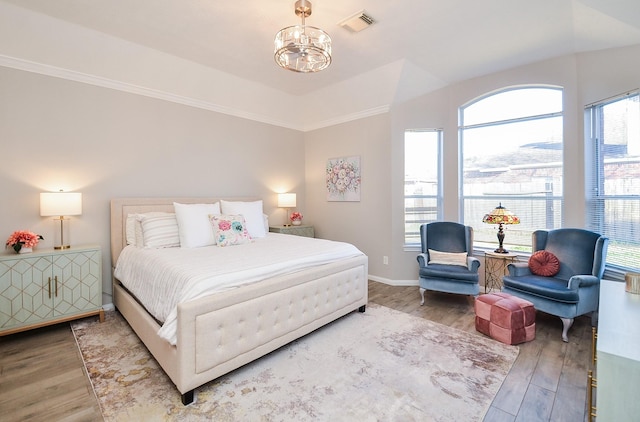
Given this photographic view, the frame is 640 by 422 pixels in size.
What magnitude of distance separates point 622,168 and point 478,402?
2.75 m

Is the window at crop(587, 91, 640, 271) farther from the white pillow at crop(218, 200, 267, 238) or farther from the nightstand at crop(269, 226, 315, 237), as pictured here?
the white pillow at crop(218, 200, 267, 238)

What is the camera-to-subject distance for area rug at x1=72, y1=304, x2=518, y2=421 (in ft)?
5.49

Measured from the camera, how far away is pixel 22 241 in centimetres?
252

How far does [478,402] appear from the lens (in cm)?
175

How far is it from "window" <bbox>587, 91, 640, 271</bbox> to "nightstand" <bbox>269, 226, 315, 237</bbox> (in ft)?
11.7

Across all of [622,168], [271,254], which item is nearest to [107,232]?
[271,254]

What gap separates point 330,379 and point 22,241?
2.89 m

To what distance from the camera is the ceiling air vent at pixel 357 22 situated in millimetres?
2586

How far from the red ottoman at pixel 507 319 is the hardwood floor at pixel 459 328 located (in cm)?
10

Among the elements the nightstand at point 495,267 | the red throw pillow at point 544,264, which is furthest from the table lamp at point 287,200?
the red throw pillow at point 544,264

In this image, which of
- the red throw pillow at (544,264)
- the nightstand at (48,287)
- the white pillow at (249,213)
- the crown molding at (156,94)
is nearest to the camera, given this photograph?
the nightstand at (48,287)

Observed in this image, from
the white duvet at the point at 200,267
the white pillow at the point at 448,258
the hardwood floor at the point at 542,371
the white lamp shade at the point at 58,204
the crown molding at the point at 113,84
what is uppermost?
the crown molding at the point at 113,84

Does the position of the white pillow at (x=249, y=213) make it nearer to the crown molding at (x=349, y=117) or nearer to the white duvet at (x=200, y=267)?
the white duvet at (x=200, y=267)

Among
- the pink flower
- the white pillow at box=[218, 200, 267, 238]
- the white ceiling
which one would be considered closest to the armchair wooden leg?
the white ceiling
